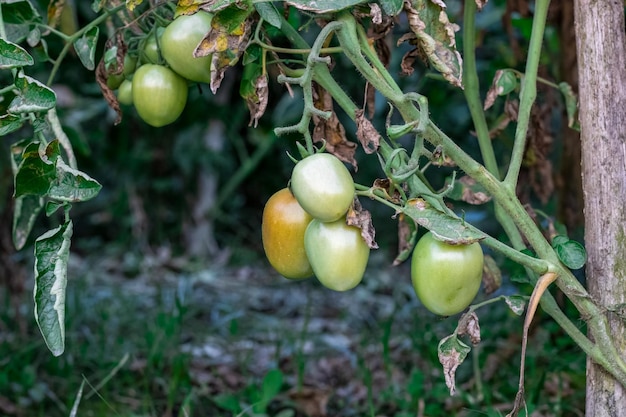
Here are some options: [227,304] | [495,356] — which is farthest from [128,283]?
[495,356]

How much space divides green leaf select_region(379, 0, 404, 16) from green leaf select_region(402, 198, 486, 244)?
0.18 metres

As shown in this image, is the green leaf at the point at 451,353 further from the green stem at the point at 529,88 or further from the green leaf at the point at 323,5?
the green leaf at the point at 323,5

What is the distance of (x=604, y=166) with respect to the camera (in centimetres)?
86

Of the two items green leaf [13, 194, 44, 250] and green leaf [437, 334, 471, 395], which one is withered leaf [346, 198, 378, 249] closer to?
green leaf [437, 334, 471, 395]

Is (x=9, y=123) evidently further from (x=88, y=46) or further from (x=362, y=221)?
(x=362, y=221)

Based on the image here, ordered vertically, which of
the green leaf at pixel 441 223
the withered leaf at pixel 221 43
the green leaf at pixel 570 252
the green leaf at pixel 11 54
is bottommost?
the green leaf at pixel 570 252

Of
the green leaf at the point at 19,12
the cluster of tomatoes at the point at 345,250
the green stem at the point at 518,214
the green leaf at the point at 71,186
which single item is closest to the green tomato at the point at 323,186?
the cluster of tomatoes at the point at 345,250

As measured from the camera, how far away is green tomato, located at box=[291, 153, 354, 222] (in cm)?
74

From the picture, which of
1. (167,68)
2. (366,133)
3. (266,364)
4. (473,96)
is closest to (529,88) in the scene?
(473,96)

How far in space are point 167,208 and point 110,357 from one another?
1.48 meters

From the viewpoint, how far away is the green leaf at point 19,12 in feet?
3.26

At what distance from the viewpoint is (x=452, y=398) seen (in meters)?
1.43

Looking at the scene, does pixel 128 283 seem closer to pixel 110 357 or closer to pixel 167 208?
pixel 167 208

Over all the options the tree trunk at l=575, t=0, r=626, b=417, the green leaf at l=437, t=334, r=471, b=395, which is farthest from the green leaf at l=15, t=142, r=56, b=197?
the tree trunk at l=575, t=0, r=626, b=417
